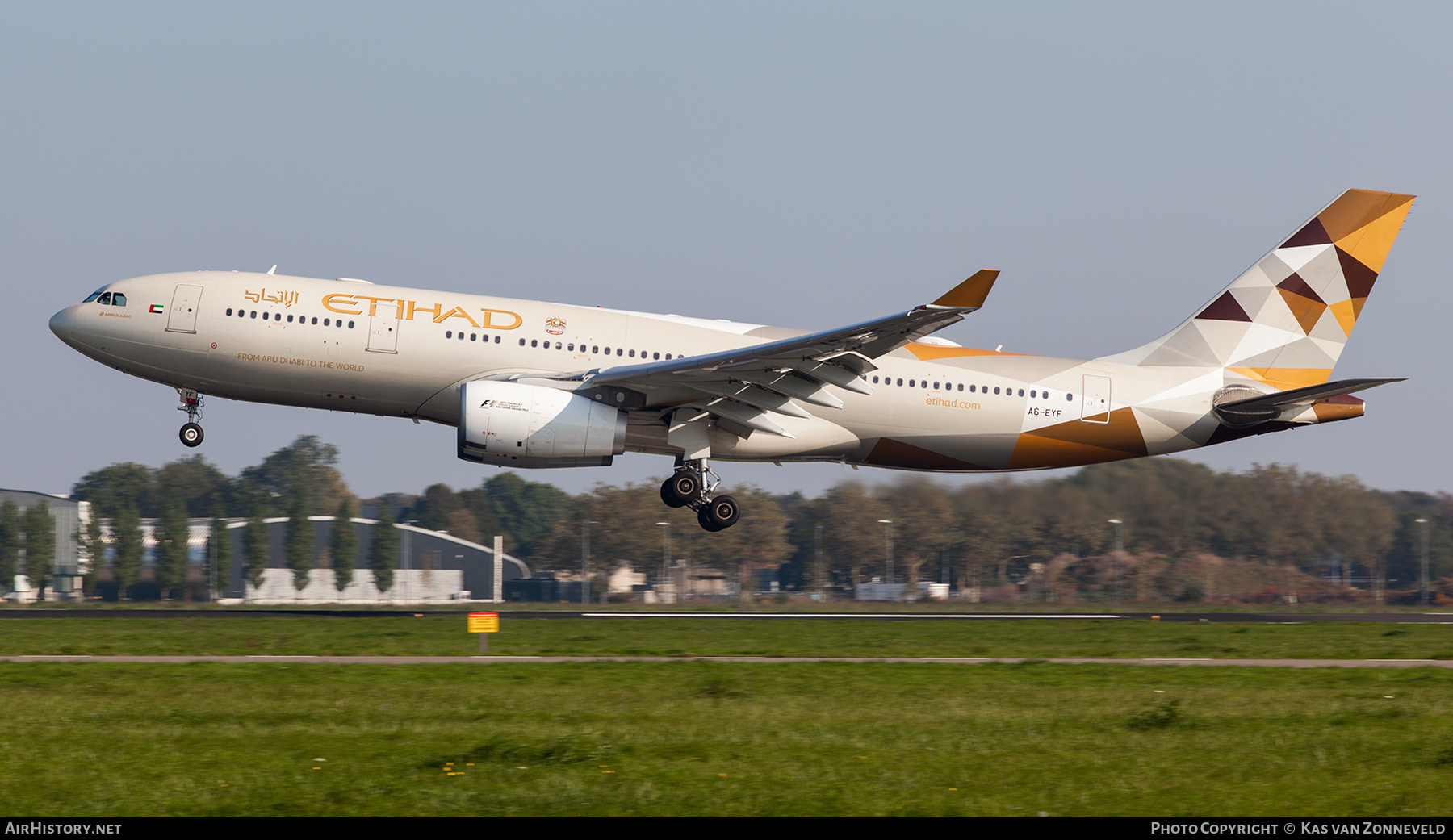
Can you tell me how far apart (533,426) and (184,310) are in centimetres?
824

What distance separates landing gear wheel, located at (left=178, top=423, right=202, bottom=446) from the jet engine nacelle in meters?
6.84

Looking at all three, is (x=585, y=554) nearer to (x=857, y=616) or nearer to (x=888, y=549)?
(x=888, y=549)

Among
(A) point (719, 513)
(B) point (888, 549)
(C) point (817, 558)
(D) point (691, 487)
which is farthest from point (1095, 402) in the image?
(C) point (817, 558)

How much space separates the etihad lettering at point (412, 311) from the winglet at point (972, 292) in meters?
10.0

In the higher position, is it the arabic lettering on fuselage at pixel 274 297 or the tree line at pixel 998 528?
the arabic lettering on fuselage at pixel 274 297

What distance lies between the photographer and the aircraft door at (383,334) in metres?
27.6

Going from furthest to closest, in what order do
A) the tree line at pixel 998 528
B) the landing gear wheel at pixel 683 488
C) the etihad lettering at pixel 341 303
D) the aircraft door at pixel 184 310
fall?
the tree line at pixel 998 528 < the landing gear wheel at pixel 683 488 < the aircraft door at pixel 184 310 < the etihad lettering at pixel 341 303

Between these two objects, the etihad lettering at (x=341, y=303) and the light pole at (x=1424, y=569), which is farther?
the light pole at (x=1424, y=569)

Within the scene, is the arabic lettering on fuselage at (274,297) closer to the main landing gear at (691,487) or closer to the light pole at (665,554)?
the main landing gear at (691,487)

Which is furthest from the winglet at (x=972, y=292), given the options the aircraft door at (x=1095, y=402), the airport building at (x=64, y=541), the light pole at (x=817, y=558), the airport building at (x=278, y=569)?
the airport building at (x=64, y=541)

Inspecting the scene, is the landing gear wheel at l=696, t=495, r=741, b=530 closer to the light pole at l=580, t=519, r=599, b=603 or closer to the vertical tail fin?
the vertical tail fin

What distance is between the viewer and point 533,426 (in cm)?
2686

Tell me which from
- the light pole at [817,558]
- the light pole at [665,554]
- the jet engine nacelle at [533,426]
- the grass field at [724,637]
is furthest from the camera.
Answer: the light pole at [665,554]

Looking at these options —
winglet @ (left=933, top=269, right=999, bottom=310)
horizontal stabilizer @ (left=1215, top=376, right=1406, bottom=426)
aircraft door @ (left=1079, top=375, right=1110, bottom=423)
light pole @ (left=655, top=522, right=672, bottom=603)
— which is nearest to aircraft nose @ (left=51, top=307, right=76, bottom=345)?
winglet @ (left=933, top=269, right=999, bottom=310)
